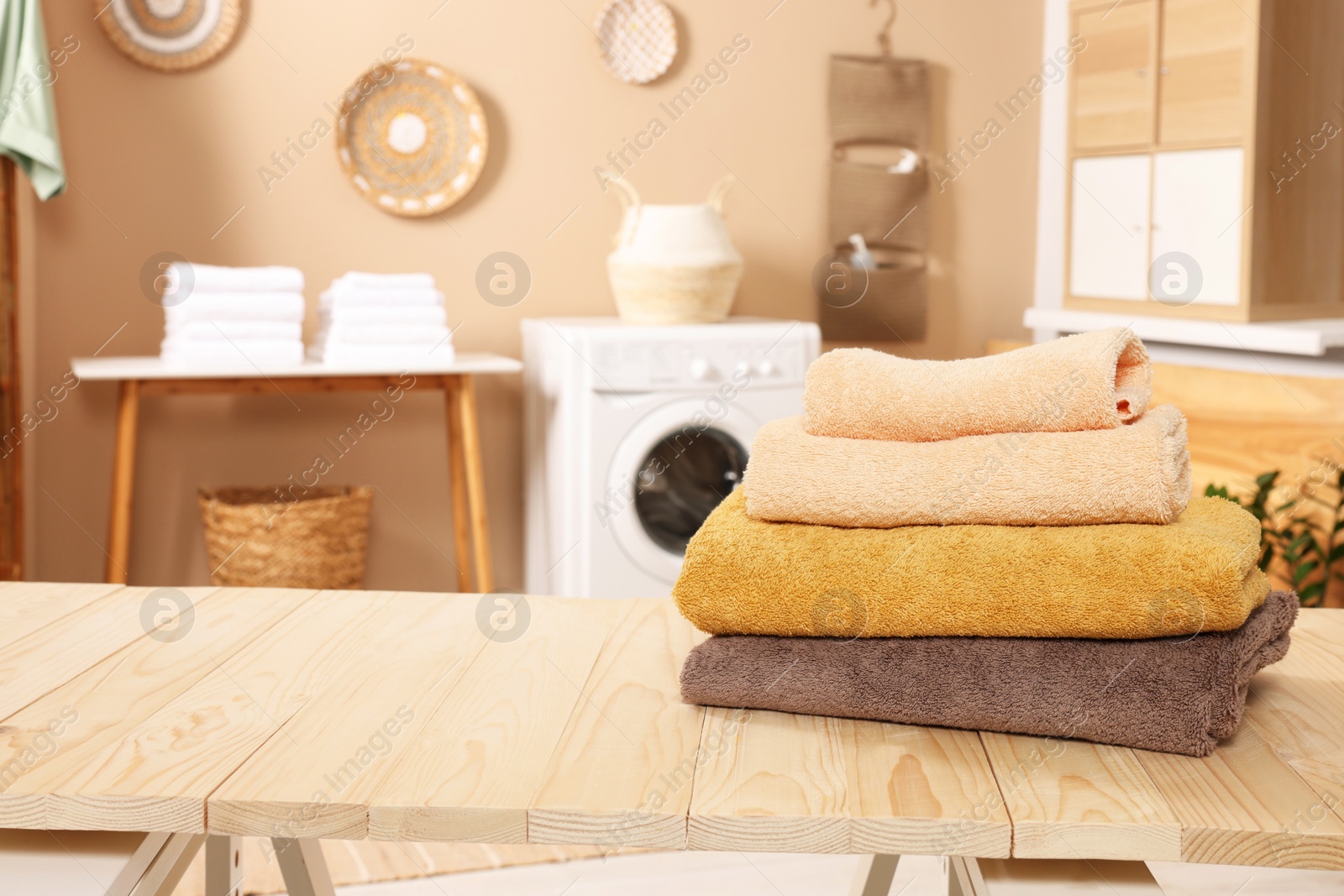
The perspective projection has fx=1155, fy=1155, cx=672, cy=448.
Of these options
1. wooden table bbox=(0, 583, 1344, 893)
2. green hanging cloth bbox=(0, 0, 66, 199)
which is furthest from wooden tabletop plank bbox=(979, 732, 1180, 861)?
green hanging cloth bbox=(0, 0, 66, 199)

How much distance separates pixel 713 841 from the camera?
1.90 feet

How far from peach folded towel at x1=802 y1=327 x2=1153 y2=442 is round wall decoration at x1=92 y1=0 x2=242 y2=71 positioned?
8.26 ft

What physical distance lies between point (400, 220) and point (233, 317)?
25.3 inches

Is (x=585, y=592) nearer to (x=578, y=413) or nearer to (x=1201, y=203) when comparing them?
(x=578, y=413)

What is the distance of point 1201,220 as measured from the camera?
2.74m

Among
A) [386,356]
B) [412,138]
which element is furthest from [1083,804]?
[412,138]

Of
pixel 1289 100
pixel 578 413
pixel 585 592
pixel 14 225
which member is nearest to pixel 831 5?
pixel 1289 100

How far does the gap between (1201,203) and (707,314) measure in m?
1.20

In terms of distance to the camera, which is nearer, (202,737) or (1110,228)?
(202,737)

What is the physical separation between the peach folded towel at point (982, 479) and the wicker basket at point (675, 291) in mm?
1982

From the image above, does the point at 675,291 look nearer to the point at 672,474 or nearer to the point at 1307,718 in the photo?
the point at 672,474

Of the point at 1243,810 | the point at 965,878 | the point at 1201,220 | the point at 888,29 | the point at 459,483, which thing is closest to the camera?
the point at 1243,810

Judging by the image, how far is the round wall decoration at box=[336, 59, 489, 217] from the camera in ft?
9.50

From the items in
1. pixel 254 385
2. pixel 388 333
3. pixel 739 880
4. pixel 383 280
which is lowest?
pixel 739 880
